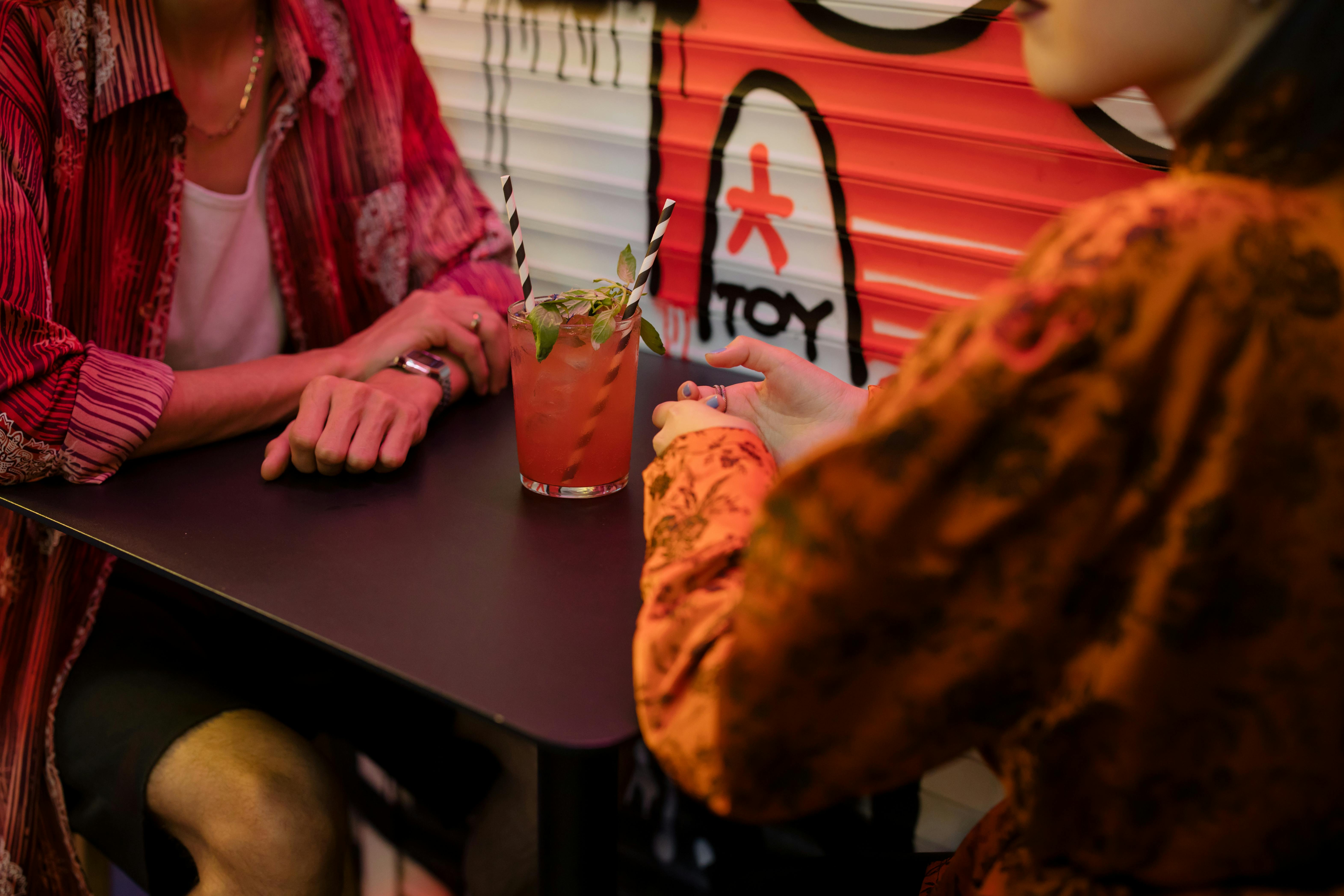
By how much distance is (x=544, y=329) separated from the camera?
0.95 meters

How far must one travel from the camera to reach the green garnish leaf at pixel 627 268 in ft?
3.26

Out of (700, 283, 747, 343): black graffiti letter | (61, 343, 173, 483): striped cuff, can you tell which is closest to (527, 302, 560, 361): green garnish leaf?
(61, 343, 173, 483): striped cuff

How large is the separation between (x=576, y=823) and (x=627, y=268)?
56cm

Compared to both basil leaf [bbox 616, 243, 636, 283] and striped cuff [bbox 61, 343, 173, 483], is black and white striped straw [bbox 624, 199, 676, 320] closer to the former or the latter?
basil leaf [bbox 616, 243, 636, 283]

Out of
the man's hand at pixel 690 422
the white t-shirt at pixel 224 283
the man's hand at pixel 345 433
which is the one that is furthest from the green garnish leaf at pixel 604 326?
the white t-shirt at pixel 224 283

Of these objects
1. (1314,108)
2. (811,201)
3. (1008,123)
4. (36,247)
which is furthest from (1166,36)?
(36,247)

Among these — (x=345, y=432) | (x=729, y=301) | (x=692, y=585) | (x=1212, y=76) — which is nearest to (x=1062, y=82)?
(x=1212, y=76)

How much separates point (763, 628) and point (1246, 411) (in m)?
0.28

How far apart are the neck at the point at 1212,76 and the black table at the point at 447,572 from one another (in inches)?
21.7

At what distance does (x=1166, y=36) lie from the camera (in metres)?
0.54

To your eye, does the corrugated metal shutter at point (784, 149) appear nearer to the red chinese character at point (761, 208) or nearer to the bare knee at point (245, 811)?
the red chinese character at point (761, 208)

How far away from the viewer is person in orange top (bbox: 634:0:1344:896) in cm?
47

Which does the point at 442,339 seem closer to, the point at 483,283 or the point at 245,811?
the point at 483,283

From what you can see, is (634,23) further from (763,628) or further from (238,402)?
(763,628)
